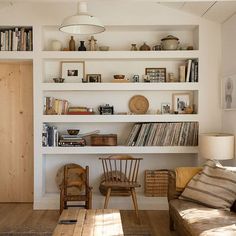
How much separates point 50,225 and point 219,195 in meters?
1.96

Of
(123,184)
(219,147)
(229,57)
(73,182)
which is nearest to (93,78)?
(73,182)

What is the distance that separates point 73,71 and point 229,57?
2.08 meters

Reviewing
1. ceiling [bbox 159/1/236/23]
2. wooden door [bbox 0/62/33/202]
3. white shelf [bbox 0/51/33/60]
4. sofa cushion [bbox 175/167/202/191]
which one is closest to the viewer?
sofa cushion [bbox 175/167/202/191]

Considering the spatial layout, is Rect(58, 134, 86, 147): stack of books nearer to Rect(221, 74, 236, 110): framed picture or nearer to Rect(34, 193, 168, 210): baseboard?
Rect(34, 193, 168, 210): baseboard

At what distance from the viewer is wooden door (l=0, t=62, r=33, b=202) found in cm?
541

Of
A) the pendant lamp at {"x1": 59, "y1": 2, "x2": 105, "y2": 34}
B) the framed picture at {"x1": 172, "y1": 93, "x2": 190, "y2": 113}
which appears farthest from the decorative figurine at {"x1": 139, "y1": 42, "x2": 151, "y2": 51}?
the pendant lamp at {"x1": 59, "y1": 2, "x2": 105, "y2": 34}

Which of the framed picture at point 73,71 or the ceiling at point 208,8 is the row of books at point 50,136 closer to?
the framed picture at point 73,71

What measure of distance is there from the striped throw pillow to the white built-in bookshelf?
3.74ft

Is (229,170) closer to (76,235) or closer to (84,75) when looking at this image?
(76,235)

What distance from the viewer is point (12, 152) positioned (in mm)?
5426

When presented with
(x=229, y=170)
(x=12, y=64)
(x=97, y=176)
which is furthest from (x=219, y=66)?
(x=12, y=64)

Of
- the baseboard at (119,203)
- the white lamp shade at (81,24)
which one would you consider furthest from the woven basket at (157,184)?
the white lamp shade at (81,24)

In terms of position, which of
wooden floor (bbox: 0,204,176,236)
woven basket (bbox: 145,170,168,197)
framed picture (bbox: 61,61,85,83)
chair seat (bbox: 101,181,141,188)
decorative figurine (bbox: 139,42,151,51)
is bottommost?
wooden floor (bbox: 0,204,176,236)

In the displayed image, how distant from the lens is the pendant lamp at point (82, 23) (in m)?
3.19
